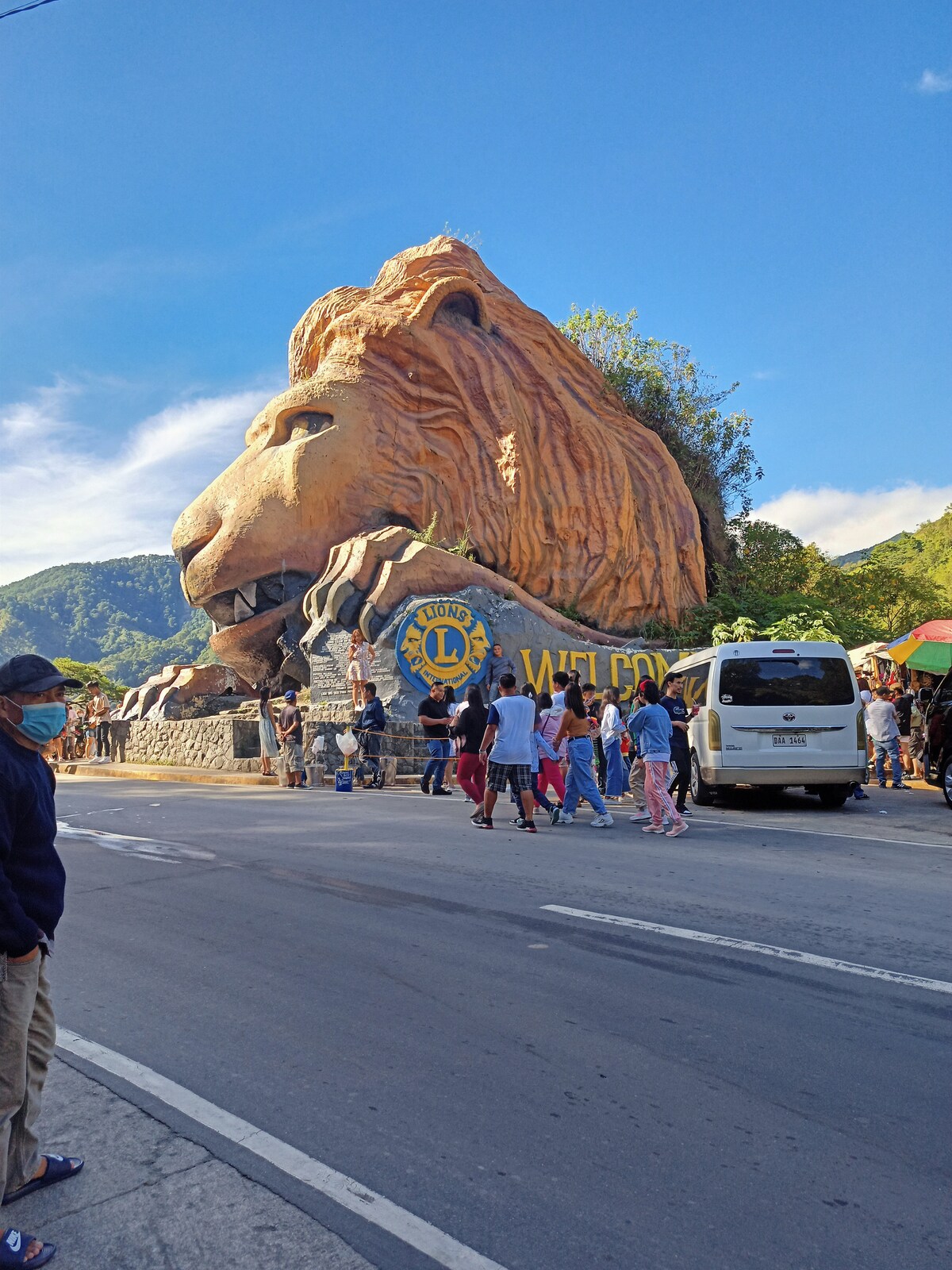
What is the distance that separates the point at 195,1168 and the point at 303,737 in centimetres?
1541

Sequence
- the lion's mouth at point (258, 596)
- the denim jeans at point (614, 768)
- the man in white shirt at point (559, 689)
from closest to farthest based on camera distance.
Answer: the man in white shirt at point (559, 689), the denim jeans at point (614, 768), the lion's mouth at point (258, 596)

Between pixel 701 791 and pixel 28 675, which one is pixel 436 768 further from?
pixel 28 675

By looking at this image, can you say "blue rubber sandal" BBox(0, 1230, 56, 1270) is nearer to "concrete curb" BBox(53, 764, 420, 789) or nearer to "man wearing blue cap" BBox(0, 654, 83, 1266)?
"man wearing blue cap" BBox(0, 654, 83, 1266)

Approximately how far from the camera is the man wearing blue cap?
287 centimetres

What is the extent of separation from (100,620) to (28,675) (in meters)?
188

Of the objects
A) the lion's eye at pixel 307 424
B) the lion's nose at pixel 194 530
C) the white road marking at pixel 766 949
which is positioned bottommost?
the white road marking at pixel 766 949

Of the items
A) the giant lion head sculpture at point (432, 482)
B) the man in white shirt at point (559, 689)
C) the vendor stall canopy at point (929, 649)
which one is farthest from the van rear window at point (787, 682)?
the giant lion head sculpture at point (432, 482)

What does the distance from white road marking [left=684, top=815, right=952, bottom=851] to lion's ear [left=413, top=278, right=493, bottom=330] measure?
1954cm

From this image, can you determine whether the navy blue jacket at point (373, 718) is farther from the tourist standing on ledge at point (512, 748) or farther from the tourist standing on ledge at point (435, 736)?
the tourist standing on ledge at point (512, 748)

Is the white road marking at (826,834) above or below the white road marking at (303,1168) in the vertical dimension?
above

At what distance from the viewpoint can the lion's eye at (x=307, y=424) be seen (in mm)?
25558

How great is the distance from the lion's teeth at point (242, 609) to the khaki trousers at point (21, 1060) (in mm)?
23273

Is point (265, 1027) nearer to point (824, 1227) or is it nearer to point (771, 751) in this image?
point (824, 1227)

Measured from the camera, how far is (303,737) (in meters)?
18.4
